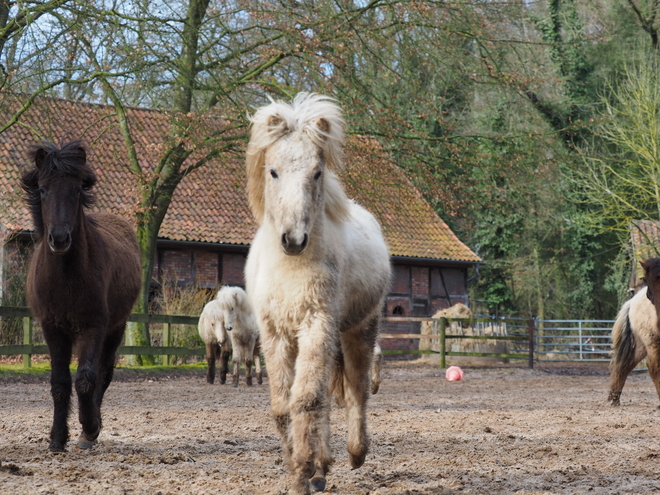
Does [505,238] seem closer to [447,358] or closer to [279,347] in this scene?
[447,358]

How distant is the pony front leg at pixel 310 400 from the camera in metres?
4.75

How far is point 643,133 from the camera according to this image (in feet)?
81.5

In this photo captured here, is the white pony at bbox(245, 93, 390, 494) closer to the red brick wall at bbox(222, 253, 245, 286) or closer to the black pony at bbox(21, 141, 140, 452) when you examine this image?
the black pony at bbox(21, 141, 140, 452)

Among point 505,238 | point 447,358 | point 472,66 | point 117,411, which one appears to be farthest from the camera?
point 505,238

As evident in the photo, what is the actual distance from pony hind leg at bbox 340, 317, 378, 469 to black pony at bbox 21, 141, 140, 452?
2.03 meters

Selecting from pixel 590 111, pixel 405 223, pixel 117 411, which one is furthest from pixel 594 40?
pixel 117 411

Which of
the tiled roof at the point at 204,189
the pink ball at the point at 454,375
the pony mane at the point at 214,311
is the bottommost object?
the pink ball at the point at 454,375

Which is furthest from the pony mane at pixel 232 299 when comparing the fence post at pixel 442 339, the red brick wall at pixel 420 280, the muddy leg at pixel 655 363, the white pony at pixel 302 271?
the red brick wall at pixel 420 280

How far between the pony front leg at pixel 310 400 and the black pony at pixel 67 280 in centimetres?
238

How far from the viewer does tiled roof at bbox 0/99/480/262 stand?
19.1 meters

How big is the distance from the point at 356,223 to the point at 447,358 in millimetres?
20320

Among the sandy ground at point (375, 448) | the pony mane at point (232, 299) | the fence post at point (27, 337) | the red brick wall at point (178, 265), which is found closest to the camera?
the sandy ground at point (375, 448)

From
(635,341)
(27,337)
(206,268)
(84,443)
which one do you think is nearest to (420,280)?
(206,268)

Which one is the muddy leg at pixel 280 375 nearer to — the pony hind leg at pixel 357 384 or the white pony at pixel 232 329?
the pony hind leg at pixel 357 384
